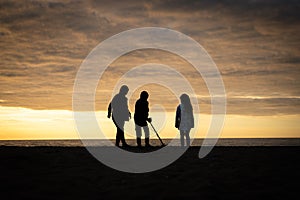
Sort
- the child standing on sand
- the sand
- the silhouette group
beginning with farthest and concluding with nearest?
the child standing on sand, the silhouette group, the sand

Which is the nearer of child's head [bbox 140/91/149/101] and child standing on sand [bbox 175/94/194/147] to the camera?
child's head [bbox 140/91/149/101]

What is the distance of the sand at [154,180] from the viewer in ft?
21.0

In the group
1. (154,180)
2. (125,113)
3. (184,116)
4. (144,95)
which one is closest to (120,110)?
(125,113)

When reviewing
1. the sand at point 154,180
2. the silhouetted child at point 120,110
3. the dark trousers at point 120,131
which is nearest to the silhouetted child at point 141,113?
the silhouetted child at point 120,110

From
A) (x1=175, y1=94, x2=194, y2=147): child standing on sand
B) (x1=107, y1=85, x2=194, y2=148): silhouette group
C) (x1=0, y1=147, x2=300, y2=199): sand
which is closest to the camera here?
(x1=0, y1=147, x2=300, y2=199): sand

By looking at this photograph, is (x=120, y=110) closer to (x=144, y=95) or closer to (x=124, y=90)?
(x=124, y=90)

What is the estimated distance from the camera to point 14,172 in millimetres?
8562

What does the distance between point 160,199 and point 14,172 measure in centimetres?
398

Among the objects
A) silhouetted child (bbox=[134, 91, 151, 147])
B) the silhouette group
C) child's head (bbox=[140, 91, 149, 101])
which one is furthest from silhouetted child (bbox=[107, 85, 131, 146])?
child's head (bbox=[140, 91, 149, 101])

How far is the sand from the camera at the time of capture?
6.40 m

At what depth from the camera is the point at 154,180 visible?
7.75 metres

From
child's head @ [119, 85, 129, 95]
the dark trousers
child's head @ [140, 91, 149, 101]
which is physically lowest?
the dark trousers

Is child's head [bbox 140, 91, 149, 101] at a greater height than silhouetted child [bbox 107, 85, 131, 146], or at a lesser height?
greater

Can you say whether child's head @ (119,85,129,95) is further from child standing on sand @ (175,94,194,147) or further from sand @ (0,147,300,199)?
sand @ (0,147,300,199)
